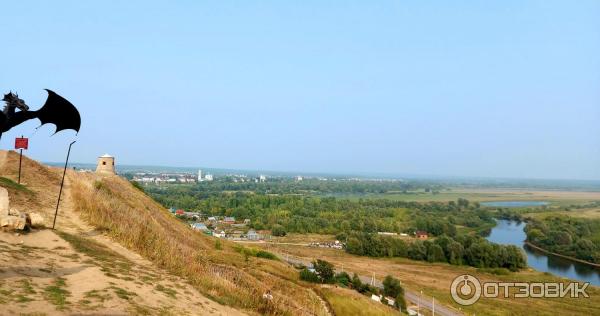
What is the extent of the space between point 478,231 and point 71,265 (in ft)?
280

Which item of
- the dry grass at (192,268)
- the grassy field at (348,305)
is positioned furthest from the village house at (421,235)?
the dry grass at (192,268)

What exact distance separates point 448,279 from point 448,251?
13665 millimetres

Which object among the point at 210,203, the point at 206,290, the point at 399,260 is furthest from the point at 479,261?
the point at 210,203

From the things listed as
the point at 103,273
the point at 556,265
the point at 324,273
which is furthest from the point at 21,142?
the point at 556,265

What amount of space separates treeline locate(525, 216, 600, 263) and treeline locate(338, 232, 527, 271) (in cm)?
1365

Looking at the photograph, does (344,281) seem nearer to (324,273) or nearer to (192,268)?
(324,273)

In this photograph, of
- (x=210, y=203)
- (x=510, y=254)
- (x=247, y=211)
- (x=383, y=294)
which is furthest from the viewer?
(x=210, y=203)

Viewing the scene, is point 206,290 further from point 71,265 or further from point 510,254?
point 510,254

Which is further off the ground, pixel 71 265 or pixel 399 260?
pixel 71 265

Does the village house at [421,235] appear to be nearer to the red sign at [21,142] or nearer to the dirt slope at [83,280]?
Result: the red sign at [21,142]

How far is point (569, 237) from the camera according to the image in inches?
2534

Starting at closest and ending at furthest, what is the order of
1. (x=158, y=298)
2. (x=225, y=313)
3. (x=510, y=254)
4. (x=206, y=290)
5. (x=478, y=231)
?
(x=158, y=298), (x=225, y=313), (x=206, y=290), (x=510, y=254), (x=478, y=231)

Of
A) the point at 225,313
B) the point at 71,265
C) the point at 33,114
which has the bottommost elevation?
the point at 225,313

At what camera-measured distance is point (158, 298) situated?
23.6 ft
